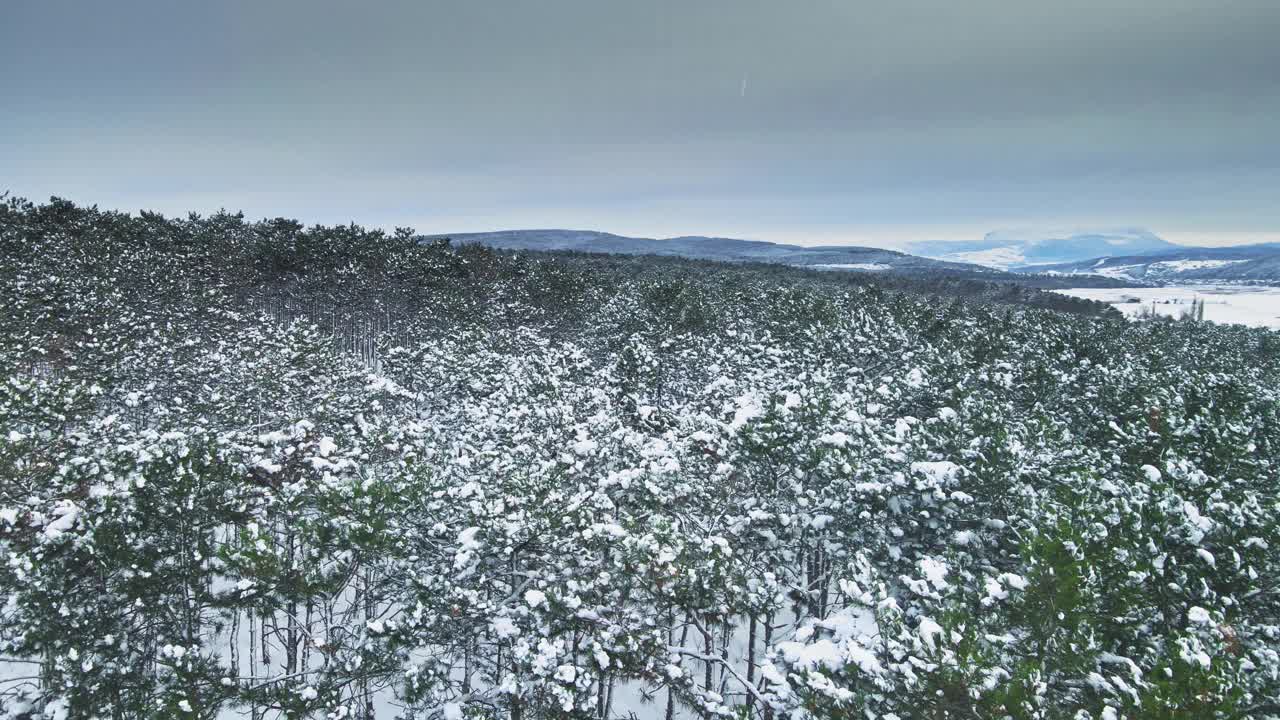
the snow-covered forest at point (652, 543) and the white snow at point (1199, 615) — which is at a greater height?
the white snow at point (1199, 615)

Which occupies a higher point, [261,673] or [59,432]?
[59,432]

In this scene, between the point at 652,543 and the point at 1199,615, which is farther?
the point at 652,543

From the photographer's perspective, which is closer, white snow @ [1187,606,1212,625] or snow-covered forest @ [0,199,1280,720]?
white snow @ [1187,606,1212,625]

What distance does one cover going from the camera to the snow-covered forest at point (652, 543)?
421 inches

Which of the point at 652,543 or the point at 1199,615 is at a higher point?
the point at 1199,615

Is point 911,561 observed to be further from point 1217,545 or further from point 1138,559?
point 1217,545

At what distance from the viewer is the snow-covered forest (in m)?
10.7

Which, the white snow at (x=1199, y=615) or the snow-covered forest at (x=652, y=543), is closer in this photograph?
the white snow at (x=1199, y=615)

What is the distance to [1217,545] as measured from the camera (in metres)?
12.4

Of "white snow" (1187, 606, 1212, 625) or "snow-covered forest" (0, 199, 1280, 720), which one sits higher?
"white snow" (1187, 606, 1212, 625)

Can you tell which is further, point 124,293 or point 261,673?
point 124,293

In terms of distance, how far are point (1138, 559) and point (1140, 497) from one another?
6.21ft

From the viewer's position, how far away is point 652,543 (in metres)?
14.1

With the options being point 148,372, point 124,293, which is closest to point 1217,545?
point 148,372
